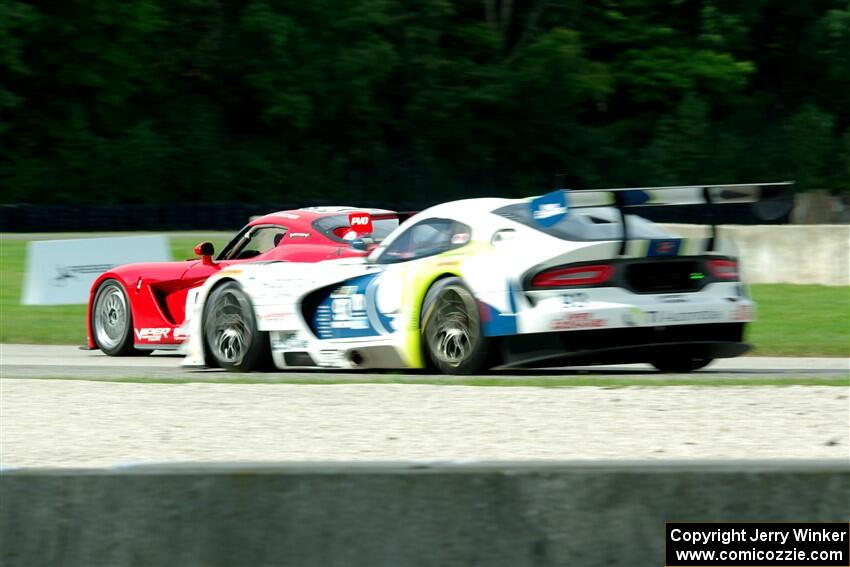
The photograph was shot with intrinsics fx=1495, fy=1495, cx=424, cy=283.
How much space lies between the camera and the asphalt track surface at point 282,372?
1104 centimetres

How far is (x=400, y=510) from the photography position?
13.5ft

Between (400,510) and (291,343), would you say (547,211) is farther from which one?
(400,510)

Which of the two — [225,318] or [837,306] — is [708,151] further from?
[225,318]

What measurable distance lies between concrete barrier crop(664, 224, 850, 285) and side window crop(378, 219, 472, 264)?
923 centimetres

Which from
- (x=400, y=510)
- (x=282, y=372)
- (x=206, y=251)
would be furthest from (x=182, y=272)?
(x=400, y=510)

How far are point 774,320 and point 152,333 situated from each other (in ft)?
22.7

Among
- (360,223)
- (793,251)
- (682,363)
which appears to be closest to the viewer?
(682,363)

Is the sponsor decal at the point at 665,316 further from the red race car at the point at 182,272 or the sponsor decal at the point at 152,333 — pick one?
the sponsor decal at the point at 152,333

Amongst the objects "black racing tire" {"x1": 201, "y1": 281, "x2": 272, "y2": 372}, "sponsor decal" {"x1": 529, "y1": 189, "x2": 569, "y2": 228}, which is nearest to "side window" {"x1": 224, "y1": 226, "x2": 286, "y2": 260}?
"black racing tire" {"x1": 201, "y1": 281, "x2": 272, "y2": 372}

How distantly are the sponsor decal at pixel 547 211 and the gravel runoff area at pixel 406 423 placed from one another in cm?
117

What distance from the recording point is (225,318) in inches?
467

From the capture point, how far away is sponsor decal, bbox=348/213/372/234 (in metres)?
12.5

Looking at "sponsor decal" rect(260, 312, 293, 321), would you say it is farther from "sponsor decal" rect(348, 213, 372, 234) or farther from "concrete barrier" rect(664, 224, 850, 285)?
"concrete barrier" rect(664, 224, 850, 285)

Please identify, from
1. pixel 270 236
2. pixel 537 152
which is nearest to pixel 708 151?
pixel 537 152
